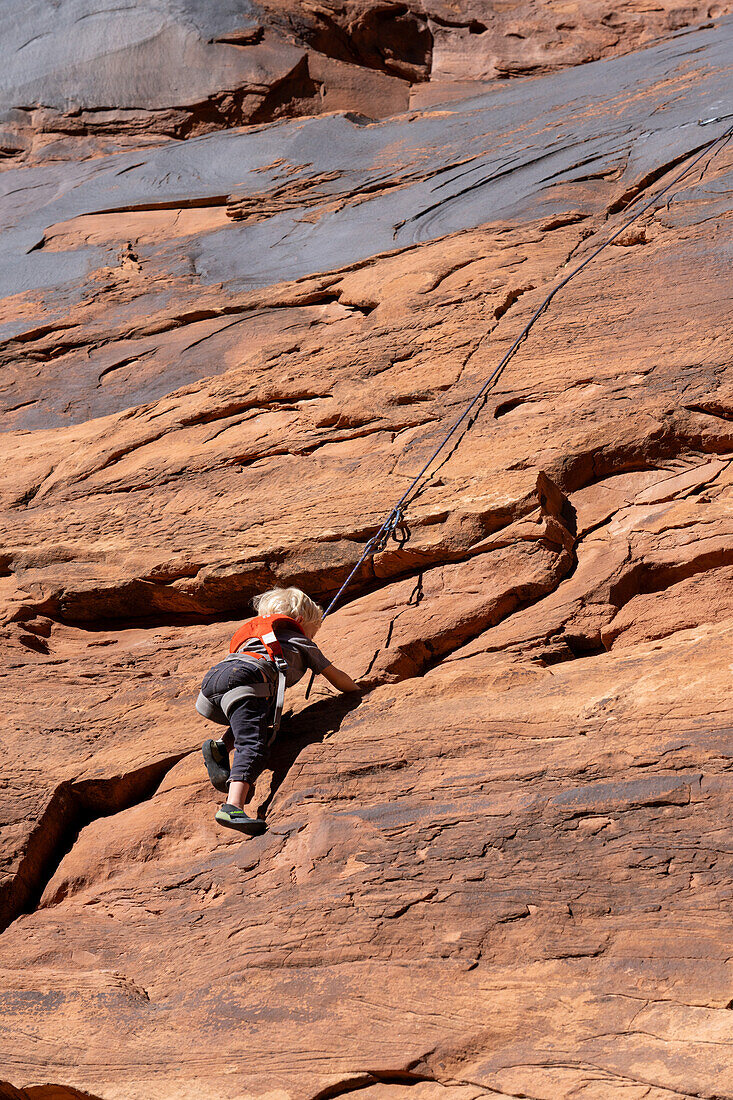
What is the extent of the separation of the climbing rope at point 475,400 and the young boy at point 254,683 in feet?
1.03

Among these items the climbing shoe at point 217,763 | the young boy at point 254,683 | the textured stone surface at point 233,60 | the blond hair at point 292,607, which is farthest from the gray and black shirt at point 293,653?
the textured stone surface at point 233,60

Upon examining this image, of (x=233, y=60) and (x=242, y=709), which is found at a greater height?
(x=233, y=60)

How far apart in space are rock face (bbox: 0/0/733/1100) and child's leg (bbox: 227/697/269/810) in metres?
0.15

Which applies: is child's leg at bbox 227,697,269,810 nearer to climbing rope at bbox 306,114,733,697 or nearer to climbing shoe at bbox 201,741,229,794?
climbing shoe at bbox 201,741,229,794

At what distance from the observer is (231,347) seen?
728 centimetres

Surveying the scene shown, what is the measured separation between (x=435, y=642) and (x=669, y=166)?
4606 millimetres

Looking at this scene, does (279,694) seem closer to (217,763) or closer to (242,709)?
(242,709)

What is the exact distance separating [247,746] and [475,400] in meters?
2.83

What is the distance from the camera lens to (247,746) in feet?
14.4

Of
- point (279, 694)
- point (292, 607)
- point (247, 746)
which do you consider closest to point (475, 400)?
point (292, 607)

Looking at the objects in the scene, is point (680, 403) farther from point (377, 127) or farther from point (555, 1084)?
point (377, 127)

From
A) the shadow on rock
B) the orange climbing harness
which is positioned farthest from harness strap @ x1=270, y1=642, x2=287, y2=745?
the shadow on rock

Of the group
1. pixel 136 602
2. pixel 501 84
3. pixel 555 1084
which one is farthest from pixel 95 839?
pixel 501 84

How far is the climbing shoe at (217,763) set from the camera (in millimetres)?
4526
